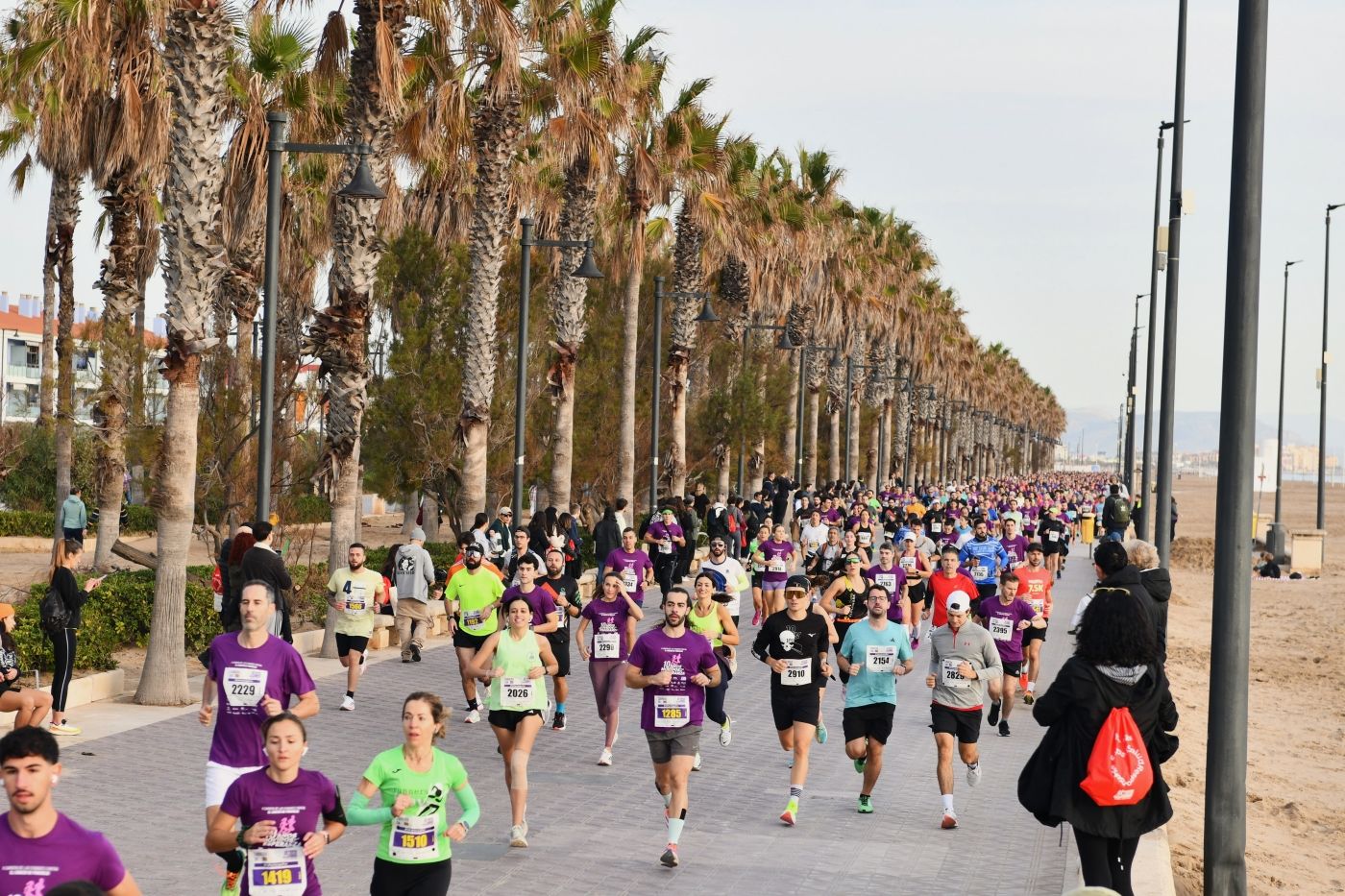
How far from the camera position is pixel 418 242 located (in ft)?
113

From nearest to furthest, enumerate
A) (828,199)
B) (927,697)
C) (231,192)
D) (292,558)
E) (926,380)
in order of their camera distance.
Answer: (927,697)
(231,192)
(292,558)
(828,199)
(926,380)

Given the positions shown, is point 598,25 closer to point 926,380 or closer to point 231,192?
point 231,192

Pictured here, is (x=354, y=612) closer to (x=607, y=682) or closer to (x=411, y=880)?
(x=607, y=682)

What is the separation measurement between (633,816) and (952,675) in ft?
7.96

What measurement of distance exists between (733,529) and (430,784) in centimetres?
2195

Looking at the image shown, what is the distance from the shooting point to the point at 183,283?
1616cm

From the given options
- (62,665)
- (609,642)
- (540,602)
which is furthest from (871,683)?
(62,665)

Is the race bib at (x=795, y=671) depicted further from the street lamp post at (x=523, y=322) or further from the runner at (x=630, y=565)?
the street lamp post at (x=523, y=322)

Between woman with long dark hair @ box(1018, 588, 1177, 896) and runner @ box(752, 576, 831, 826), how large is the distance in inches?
170

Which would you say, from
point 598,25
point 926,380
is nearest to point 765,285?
point 598,25

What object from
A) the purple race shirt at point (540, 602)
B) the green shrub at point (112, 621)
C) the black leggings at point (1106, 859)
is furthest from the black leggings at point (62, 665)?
the black leggings at point (1106, 859)

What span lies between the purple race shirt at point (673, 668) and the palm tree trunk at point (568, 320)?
63.1 feet

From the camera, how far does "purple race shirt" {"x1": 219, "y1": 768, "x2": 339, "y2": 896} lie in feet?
20.6

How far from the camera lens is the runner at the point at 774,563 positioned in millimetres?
22517
